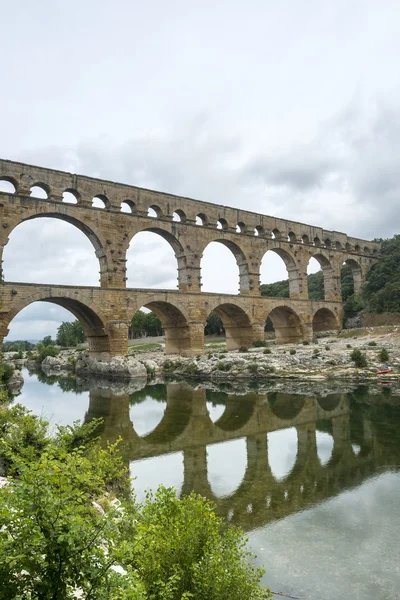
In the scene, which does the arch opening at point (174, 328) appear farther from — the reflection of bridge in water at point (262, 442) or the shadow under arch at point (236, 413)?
the shadow under arch at point (236, 413)

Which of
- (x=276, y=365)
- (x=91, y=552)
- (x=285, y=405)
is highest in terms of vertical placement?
(x=276, y=365)

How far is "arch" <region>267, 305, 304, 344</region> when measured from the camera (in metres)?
34.7

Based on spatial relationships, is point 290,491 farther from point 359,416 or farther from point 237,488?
point 359,416

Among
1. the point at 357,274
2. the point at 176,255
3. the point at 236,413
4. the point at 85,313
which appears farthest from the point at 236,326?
the point at 236,413

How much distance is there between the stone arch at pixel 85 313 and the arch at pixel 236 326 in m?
8.86

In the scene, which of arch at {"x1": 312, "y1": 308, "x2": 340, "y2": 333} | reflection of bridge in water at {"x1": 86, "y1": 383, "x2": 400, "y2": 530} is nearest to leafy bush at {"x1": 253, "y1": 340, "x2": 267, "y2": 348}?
arch at {"x1": 312, "y1": 308, "x2": 340, "y2": 333}

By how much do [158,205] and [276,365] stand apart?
12.7m

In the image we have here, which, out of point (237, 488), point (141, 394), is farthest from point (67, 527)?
point (141, 394)

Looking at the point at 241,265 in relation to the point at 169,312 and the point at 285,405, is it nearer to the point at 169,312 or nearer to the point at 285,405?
the point at 169,312

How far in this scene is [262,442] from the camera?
980 centimetres

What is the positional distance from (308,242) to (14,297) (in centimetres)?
2433

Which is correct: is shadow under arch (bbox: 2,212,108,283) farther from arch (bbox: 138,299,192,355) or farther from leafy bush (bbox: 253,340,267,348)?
leafy bush (bbox: 253,340,267,348)

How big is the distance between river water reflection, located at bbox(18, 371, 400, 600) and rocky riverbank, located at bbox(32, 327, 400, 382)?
366 cm

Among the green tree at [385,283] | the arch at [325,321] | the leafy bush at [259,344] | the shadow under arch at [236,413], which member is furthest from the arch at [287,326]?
the shadow under arch at [236,413]
